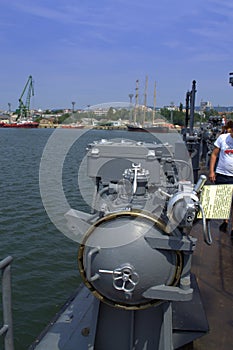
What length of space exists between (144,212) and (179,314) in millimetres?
1320

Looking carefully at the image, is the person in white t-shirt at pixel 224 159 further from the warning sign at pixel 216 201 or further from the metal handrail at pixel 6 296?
the metal handrail at pixel 6 296

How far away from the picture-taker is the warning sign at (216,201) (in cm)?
278

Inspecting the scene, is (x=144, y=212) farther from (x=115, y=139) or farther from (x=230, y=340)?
(x=115, y=139)

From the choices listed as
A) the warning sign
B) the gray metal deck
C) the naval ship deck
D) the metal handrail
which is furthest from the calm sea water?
the naval ship deck

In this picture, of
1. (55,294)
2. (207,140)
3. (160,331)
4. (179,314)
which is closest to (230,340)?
(179,314)

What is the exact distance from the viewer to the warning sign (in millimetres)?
2775

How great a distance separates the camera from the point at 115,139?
197 inches

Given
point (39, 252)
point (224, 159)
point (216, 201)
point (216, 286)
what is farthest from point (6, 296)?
point (39, 252)

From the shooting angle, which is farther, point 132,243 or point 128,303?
point 128,303

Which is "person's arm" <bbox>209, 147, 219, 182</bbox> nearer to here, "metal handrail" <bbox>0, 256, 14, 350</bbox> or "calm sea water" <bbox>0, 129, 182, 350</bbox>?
Answer: "calm sea water" <bbox>0, 129, 182, 350</bbox>

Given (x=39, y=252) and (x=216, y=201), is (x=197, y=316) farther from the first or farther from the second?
(x=39, y=252)

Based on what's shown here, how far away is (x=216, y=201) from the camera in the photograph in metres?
2.82

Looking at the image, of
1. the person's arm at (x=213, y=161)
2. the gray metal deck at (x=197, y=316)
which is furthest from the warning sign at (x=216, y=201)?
the person's arm at (x=213, y=161)

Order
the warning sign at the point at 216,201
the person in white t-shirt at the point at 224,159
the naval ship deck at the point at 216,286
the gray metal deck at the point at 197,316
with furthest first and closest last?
the person in white t-shirt at the point at 224,159 < the naval ship deck at the point at 216,286 < the gray metal deck at the point at 197,316 < the warning sign at the point at 216,201
